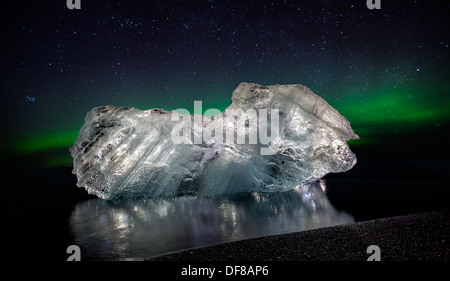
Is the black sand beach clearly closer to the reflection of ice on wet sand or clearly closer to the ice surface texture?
the reflection of ice on wet sand

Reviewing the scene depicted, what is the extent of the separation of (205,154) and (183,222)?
259 cm

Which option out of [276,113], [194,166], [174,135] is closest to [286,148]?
[276,113]

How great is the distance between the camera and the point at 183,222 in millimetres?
3693

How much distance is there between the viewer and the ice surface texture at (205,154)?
6016 mm

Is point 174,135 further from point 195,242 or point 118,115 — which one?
point 195,242

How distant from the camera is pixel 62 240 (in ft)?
9.72

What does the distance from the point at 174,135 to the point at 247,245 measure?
152 inches

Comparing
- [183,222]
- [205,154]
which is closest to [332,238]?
[183,222]

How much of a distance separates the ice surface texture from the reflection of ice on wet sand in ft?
2.11

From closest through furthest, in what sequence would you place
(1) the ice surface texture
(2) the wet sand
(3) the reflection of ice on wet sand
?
(2) the wet sand, (3) the reflection of ice on wet sand, (1) the ice surface texture

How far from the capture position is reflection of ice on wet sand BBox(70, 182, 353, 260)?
2.73 metres

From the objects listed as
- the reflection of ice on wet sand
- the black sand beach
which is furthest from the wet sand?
the reflection of ice on wet sand

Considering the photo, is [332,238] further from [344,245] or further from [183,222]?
[183,222]

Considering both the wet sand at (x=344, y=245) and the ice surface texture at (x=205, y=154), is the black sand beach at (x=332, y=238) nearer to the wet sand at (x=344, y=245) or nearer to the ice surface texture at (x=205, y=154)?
the wet sand at (x=344, y=245)
